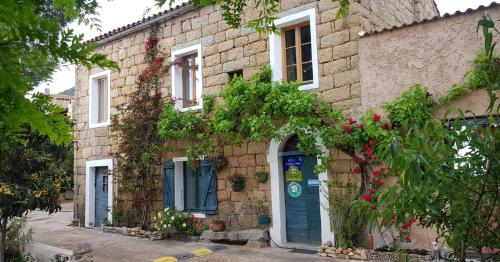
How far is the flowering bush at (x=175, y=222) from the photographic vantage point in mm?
8984

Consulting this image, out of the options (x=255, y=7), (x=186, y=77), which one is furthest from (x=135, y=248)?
(x=255, y=7)

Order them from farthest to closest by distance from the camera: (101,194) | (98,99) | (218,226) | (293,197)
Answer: (98,99)
(101,194)
(218,226)
(293,197)

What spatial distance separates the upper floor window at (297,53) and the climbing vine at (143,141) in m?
3.34

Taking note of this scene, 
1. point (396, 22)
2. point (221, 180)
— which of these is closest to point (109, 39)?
point (221, 180)

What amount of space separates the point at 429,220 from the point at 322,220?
6076mm

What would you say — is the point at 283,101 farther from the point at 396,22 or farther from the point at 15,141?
the point at 15,141

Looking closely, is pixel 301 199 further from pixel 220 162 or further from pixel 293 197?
pixel 220 162

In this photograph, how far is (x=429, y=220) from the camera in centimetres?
147

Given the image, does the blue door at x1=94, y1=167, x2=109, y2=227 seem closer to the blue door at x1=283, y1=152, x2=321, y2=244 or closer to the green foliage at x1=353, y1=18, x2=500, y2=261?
the blue door at x1=283, y1=152, x2=321, y2=244

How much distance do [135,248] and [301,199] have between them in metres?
3.49

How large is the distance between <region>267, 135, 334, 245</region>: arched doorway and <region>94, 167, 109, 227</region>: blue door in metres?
5.62

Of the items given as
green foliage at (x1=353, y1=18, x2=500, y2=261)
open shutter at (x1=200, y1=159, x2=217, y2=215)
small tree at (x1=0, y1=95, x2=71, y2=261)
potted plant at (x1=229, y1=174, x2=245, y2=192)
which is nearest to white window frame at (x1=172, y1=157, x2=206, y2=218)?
open shutter at (x1=200, y1=159, x2=217, y2=215)

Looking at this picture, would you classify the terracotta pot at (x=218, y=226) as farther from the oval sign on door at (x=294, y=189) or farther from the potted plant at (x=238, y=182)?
the oval sign on door at (x=294, y=189)

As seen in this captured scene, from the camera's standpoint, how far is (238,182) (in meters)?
8.52
